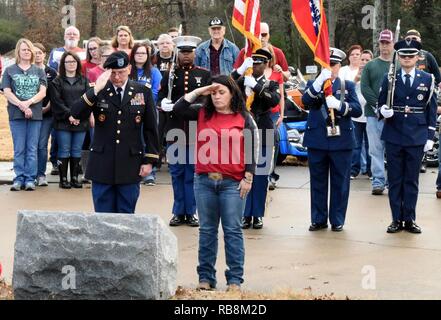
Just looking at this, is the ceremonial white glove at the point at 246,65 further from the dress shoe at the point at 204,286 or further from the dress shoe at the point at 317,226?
the dress shoe at the point at 204,286

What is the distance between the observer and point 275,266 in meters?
8.48

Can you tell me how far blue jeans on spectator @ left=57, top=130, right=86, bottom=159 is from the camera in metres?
13.2

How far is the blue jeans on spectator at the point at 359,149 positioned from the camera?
45.5 ft

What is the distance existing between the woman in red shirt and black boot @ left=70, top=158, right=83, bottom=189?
5.84m

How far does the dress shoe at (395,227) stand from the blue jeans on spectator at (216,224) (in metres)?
2.87

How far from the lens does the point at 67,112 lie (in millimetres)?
13172

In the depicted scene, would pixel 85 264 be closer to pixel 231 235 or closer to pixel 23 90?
pixel 231 235

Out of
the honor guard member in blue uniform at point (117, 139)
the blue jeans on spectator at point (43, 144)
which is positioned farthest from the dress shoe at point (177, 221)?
the blue jeans on spectator at point (43, 144)

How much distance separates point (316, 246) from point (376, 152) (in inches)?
143

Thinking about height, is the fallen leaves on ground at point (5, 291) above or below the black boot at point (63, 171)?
above

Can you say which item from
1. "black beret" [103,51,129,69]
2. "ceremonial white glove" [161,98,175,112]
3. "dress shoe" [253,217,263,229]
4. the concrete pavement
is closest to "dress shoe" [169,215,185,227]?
the concrete pavement

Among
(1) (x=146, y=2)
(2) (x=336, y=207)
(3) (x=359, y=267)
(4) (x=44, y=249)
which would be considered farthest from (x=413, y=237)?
(1) (x=146, y=2)
